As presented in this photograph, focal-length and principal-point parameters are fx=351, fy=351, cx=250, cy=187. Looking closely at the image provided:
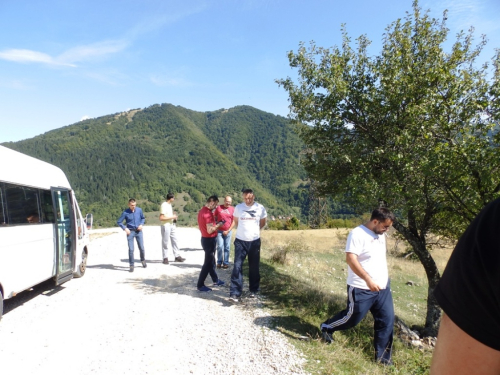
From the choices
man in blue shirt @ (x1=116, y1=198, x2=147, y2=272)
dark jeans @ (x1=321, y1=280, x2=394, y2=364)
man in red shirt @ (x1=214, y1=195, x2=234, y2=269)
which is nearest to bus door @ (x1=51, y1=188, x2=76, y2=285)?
man in blue shirt @ (x1=116, y1=198, x2=147, y2=272)

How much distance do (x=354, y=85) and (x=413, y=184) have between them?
2.70m

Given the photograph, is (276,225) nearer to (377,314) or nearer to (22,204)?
(22,204)

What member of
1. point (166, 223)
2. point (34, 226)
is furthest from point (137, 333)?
point (166, 223)

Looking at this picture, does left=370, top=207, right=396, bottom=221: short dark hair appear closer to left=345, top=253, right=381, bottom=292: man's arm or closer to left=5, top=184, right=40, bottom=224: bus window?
left=345, top=253, right=381, bottom=292: man's arm

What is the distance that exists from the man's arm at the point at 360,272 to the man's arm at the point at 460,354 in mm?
4070

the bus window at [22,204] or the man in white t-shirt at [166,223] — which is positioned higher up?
the bus window at [22,204]

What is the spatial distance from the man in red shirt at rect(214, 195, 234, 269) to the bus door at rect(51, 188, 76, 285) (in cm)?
360

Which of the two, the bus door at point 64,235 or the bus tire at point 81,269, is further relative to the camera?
the bus tire at point 81,269

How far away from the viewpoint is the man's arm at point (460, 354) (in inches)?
31.4

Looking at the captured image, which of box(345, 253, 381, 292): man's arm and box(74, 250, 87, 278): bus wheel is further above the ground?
box(345, 253, 381, 292): man's arm

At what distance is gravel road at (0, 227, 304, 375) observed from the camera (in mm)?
4609

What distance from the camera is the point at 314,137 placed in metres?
8.85

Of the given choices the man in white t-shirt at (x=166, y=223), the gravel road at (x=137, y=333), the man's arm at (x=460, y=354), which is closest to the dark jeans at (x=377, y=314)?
the gravel road at (x=137, y=333)

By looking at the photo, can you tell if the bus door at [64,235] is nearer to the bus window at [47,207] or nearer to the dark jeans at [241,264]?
the bus window at [47,207]
